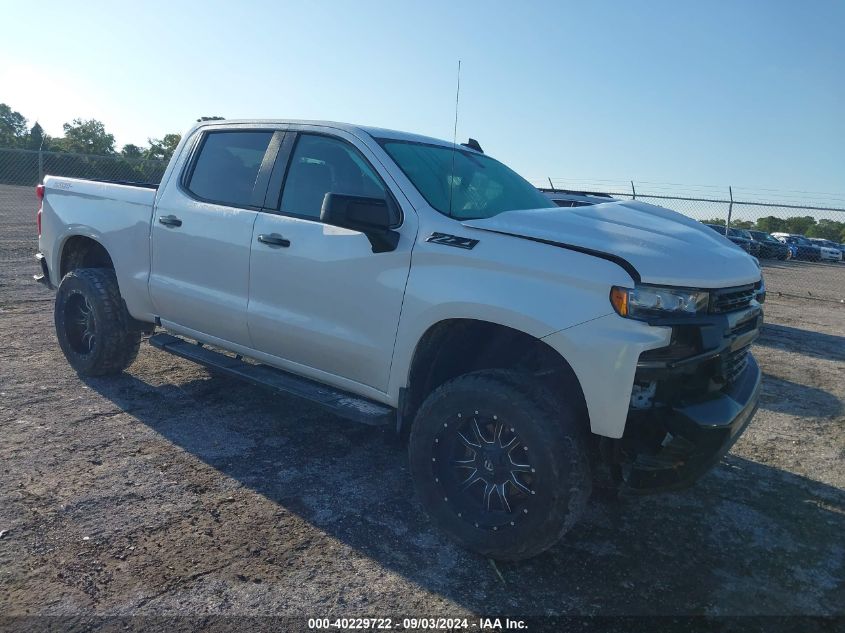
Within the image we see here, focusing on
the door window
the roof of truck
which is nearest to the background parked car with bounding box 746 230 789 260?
the roof of truck

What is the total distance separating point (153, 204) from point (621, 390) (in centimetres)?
344

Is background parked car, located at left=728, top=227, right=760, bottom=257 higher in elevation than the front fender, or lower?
lower

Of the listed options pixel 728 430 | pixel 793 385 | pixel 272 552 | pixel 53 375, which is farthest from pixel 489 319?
pixel 793 385

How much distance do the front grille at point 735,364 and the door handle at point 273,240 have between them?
7.66 ft

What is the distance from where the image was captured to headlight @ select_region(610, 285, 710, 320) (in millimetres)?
2758

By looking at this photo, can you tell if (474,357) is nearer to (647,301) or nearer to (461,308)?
(461,308)

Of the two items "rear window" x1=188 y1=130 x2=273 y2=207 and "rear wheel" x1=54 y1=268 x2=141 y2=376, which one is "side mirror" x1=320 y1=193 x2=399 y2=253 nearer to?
"rear window" x1=188 y1=130 x2=273 y2=207

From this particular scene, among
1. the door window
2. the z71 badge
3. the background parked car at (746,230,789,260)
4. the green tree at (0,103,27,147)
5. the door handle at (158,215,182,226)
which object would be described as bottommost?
the background parked car at (746,230,789,260)

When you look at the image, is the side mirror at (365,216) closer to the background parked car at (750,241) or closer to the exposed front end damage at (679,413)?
the exposed front end damage at (679,413)

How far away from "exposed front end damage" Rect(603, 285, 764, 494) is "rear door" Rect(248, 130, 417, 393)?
4.05 ft

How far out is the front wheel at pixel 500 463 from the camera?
2.87 metres

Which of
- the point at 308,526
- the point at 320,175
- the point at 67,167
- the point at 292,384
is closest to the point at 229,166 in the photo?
the point at 320,175

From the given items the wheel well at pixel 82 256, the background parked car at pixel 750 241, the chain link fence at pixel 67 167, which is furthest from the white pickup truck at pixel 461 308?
the background parked car at pixel 750 241

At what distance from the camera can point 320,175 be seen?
3951 mm
